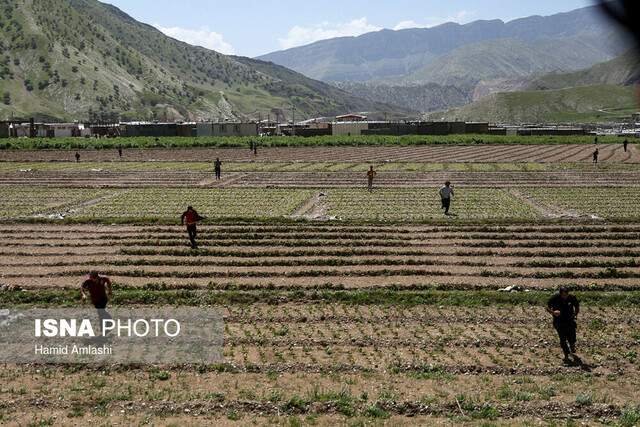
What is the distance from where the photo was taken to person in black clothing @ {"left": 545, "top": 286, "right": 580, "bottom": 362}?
12.6 meters

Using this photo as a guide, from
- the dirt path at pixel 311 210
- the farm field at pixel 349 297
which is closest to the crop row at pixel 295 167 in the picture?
the farm field at pixel 349 297

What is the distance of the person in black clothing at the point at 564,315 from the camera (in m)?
12.6

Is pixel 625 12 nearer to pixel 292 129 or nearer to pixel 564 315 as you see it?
pixel 564 315

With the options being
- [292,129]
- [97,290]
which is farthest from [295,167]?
[292,129]

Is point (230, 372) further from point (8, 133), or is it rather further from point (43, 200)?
point (8, 133)

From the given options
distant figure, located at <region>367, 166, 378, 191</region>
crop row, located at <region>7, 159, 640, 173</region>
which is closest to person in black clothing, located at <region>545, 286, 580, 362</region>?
distant figure, located at <region>367, 166, 378, 191</region>

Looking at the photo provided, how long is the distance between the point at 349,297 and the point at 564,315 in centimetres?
659

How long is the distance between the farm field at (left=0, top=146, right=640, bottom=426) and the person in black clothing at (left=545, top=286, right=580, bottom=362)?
53 centimetres

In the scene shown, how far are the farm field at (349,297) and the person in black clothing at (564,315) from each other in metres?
0.53

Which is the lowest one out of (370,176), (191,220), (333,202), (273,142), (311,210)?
(311,210)

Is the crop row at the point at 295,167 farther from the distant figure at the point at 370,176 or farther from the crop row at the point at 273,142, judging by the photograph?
the crop row at the point at 273,142

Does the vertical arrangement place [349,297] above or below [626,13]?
below

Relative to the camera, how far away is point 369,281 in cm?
1909

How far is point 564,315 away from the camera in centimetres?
1266
